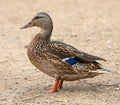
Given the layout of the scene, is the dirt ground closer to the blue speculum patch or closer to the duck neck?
the blue speculum patch

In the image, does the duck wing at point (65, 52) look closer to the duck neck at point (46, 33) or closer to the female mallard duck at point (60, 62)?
the female mallard duck at point (60, 62)

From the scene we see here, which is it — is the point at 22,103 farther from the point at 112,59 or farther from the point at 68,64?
the point at 112,59

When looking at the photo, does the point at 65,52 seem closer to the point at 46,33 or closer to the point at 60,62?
the point at 60,62

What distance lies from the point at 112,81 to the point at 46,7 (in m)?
6.89

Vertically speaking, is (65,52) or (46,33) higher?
(46,33)

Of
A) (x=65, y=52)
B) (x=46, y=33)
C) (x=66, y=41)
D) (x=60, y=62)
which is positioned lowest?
(x=66, y=41)

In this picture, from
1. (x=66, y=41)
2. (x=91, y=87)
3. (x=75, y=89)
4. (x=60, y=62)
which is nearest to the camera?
(x=60, y=62)

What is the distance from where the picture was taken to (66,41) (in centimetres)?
1177

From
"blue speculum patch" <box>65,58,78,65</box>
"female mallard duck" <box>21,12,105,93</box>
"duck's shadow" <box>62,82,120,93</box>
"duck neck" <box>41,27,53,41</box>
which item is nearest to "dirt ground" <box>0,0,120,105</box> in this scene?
"duck's shadow" <box>62,82,120,93</box>

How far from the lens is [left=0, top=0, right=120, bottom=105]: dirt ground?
7.98m

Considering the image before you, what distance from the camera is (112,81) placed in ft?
28.8

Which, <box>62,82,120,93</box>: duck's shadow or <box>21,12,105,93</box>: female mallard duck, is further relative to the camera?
<box>62,82,120,93</box>: duck's shadow

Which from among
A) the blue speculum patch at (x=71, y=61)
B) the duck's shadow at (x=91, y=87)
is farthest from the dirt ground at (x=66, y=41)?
the blue speculum patch at (x=71, y=61)

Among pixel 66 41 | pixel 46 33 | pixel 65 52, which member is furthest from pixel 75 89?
pixel 66 41
